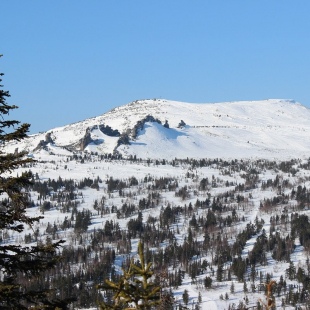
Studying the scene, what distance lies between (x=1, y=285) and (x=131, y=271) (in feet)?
17.7

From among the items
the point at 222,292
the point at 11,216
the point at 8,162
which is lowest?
the point at 222,292

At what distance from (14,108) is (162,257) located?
7268 inches

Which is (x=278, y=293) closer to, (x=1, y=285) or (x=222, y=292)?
(x=222, y=292)

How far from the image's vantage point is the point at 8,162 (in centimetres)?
1669

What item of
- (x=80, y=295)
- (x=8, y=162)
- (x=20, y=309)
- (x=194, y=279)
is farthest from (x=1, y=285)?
(x=194, y=279)

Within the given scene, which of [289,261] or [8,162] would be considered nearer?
[8,162]

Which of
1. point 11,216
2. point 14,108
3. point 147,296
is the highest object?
point 14,108

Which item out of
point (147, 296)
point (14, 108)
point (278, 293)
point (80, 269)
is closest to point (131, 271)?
point (147, 296)

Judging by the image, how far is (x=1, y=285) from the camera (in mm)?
15500

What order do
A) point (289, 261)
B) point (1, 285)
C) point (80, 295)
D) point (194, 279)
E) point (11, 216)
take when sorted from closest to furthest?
point (1, 285)
point (11, 216)
point (80, 295)
point (194, 279)
point (289, 261)

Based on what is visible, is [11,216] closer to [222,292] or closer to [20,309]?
[20,309]

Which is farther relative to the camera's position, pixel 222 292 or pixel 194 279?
pixel 194 279

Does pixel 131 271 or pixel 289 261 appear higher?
pixel 131 271

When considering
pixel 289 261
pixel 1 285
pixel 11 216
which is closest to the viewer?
pixel 1 285
